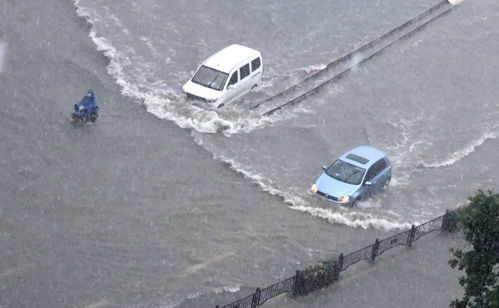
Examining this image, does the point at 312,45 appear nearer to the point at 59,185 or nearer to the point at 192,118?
the point at 192,118

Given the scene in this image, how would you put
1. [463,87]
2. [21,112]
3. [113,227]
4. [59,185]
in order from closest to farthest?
[113,227], [59,185], [21,112], [463,87]

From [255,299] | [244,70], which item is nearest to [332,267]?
[255,299]

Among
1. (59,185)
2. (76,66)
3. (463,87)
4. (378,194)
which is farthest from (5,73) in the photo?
(463,87)

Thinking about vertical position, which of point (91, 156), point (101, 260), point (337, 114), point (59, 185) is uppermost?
point (337, 114)

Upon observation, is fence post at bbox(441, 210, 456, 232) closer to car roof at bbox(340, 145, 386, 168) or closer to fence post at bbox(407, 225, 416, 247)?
fence post at bbox(407, 225, 416, 247)

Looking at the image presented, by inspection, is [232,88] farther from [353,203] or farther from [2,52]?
[2,52]

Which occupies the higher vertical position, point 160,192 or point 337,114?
point 337,114

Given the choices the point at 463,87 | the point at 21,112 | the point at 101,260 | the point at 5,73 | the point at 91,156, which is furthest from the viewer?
the point at 463,87
